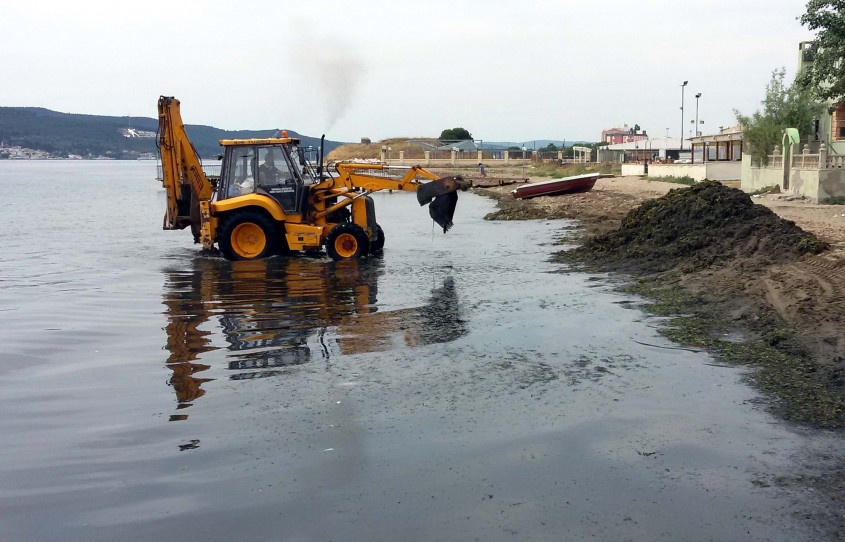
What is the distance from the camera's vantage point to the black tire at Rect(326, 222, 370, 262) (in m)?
17.6

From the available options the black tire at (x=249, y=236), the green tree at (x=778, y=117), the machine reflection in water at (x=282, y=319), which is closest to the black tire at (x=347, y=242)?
the machine reflection in water at (x=282, y=319)

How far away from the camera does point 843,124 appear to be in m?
33.4

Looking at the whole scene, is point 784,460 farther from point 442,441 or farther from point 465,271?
point 465,271

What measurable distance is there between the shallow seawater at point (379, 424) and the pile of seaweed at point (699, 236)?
6.95 feet

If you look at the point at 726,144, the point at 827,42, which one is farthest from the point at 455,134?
the point at 827,42

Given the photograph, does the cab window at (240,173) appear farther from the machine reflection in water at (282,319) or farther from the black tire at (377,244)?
the black tire at (377,244)

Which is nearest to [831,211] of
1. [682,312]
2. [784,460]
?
[682,312]

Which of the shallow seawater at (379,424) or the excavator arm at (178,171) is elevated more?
the excavator arm at (178,171)

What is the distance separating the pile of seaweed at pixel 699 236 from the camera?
14.0 m

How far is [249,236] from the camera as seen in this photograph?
18.2 m

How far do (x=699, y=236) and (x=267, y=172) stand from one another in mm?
8539

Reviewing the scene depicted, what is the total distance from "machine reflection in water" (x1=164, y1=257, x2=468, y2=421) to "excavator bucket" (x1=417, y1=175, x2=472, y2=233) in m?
1.72

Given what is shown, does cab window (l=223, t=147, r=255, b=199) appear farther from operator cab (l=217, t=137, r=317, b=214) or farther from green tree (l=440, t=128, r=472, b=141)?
green tree (l=440, t=128, r=472, b=141)

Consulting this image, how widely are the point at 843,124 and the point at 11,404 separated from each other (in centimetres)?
3284
